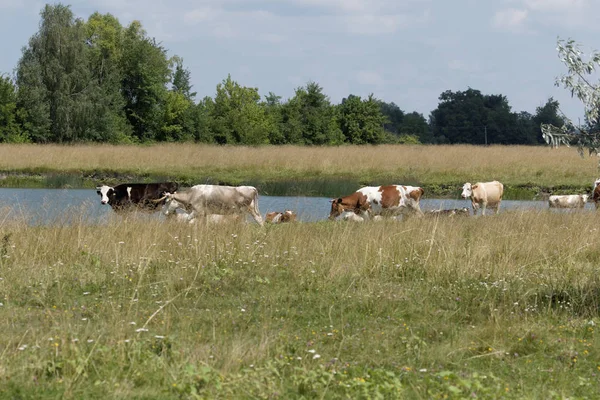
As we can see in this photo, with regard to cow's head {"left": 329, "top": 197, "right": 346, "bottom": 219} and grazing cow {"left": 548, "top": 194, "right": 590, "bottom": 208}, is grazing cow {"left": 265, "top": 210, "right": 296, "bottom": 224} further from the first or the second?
grazing cow {"left": 548, "top": 194, "right": 590, "bottom": 208}

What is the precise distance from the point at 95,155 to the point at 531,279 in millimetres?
33652

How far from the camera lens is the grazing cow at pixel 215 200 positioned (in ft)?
68.4

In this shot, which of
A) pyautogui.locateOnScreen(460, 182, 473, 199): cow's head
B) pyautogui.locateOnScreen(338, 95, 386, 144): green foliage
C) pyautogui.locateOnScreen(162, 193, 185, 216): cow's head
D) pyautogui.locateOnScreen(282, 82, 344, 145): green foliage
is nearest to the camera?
pyautogui.locateOnScreen(162, 193, 185, 216): cow's head

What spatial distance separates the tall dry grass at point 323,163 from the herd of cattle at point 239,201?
11956mm

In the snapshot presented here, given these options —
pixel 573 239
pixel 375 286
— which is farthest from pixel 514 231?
pixel 375 286

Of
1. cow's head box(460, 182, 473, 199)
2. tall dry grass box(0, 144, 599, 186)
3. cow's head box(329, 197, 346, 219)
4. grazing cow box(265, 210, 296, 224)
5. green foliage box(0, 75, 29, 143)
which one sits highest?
green foliage box(0, 75, 29, 143)

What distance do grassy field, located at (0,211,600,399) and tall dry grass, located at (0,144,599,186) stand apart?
75.0ft

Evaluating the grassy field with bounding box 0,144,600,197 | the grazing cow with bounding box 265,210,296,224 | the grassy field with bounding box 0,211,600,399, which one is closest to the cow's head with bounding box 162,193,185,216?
the grazing cow with bounding box 265,210,296,224

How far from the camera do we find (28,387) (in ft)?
20.6

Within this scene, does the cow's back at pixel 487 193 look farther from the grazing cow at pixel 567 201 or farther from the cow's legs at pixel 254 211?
the cow's legs at pixel 254 211

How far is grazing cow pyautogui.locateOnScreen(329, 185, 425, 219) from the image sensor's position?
72.4ft

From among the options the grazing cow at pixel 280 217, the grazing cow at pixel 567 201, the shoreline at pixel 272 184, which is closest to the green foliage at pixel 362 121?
the shoreline at pixel 272 184

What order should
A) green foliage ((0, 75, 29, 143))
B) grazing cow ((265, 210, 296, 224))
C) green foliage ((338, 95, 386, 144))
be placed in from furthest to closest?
green foliage ((338, 95, 386, 144)), green foliage ((0, 75, 29, 143)), grazing cow ((265, 210, 296, 224))

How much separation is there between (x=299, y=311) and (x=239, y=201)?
39.3ft
